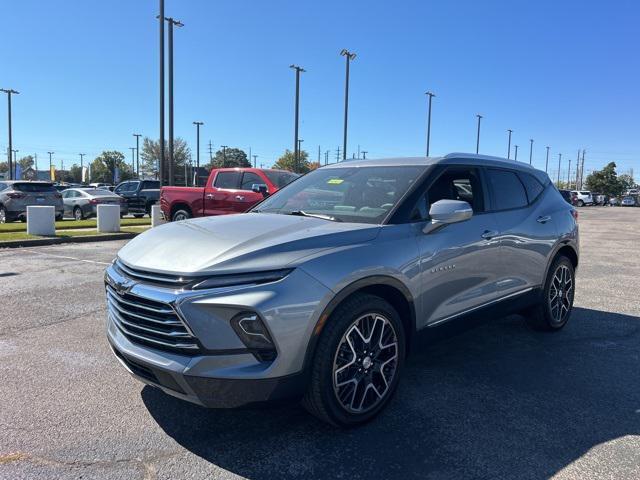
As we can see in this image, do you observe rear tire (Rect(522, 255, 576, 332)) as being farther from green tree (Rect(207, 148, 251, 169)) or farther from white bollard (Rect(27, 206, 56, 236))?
green tree (Rect(207, 148, 251, 169))

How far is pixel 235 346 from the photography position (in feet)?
8.80

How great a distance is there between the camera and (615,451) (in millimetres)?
3029

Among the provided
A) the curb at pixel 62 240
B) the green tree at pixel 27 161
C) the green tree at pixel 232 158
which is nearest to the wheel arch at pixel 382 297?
the curb at pixel 62 240

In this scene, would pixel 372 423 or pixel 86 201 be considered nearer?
Answer: pixel 372 423

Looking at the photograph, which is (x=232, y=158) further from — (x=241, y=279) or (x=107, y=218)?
(x=241, y=279)

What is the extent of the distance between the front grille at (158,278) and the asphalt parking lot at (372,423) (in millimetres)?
994

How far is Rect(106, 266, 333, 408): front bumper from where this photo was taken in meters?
2.65

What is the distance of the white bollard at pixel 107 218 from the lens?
14.3 metres

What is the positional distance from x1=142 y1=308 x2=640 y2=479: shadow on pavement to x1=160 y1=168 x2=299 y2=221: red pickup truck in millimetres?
8790

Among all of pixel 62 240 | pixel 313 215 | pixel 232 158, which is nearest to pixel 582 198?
pixel 62 240

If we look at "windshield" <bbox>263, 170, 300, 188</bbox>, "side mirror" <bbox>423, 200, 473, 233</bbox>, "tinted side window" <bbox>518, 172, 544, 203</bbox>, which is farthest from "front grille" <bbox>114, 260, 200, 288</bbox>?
"windshield" <bbox>263, 170, 300, 188</bbox>

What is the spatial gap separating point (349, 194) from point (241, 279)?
1.60 m

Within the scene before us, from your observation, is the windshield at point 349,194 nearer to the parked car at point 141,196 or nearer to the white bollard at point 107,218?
the white bollard at point 107,218

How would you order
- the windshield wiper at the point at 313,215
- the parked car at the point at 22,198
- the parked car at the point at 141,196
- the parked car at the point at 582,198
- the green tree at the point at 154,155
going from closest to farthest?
the windshield wiper at the point at 313,215 < the parked car at the point at 22,198 < the parked car at the point at 141,196 < the parked car at the point at 582,198 < the green tree at the point at 154,155
